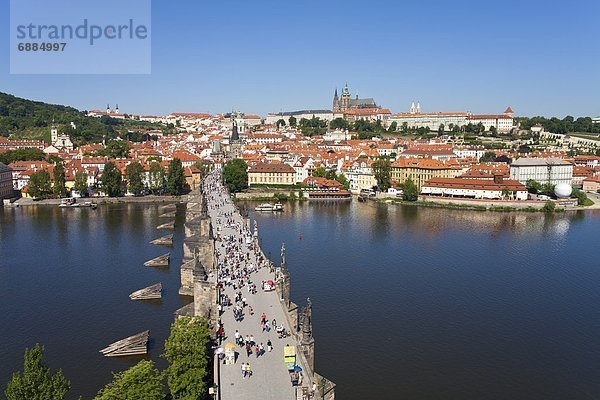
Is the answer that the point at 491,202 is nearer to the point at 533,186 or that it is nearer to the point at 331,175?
the point at 533,186

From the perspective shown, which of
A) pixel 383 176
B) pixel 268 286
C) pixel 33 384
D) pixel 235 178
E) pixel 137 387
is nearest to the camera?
pixel 33 384

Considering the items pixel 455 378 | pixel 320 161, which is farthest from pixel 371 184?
pixel 455 378

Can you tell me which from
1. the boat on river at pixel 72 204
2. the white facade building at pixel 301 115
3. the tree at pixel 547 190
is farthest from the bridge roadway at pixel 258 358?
the white facade building at pixel 301 115

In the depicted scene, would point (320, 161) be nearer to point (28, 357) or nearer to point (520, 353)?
point (520, 353)

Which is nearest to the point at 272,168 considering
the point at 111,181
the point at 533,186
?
the point at 111,181

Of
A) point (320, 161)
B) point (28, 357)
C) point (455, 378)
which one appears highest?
point (320, 161)

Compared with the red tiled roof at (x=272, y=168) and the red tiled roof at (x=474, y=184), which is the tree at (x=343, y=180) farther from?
the red tiled roof at (x=474, y=184)
